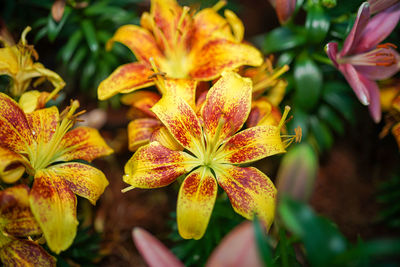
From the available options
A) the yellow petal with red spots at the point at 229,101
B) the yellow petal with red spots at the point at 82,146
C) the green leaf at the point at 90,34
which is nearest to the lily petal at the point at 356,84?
the yellow petal with red spots at the point at 229,101

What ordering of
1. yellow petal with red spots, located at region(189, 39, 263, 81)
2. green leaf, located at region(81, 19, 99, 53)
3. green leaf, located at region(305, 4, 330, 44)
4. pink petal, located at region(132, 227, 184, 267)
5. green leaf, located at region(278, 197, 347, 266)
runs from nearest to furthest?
green leaf, located at region(278, 197, 347, 266) → pink petal, located at region(132, 227, 184, 267) → yellow petal with red spots, located at region(189, 39, 263, 81) → green leaf, located at region(305, 4, 330, 44) → green leaf, located at region(81, 19, 99, 53)

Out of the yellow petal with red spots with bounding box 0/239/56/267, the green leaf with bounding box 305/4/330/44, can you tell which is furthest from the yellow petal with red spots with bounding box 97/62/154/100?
the green leaf with bounding box 305/4/330/44

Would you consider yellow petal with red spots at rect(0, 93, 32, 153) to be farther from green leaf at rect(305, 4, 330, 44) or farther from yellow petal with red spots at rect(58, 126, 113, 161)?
green leaf at rect(305, 4, 330, 44)

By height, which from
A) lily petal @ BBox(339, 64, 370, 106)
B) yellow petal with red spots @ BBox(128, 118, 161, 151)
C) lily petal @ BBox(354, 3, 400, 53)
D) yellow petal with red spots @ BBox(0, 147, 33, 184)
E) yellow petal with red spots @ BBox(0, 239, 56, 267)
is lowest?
yellow petal with red spots @ BBox(0, 239, 56, 267)

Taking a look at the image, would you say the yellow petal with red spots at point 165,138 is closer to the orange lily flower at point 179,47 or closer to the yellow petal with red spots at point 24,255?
the orange lily flower at point 179,47

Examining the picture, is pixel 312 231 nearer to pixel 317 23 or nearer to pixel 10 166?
pixel 10 166

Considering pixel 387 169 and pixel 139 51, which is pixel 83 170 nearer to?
pixel 139 51

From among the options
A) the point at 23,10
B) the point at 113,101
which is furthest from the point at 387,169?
the point at 23,10
